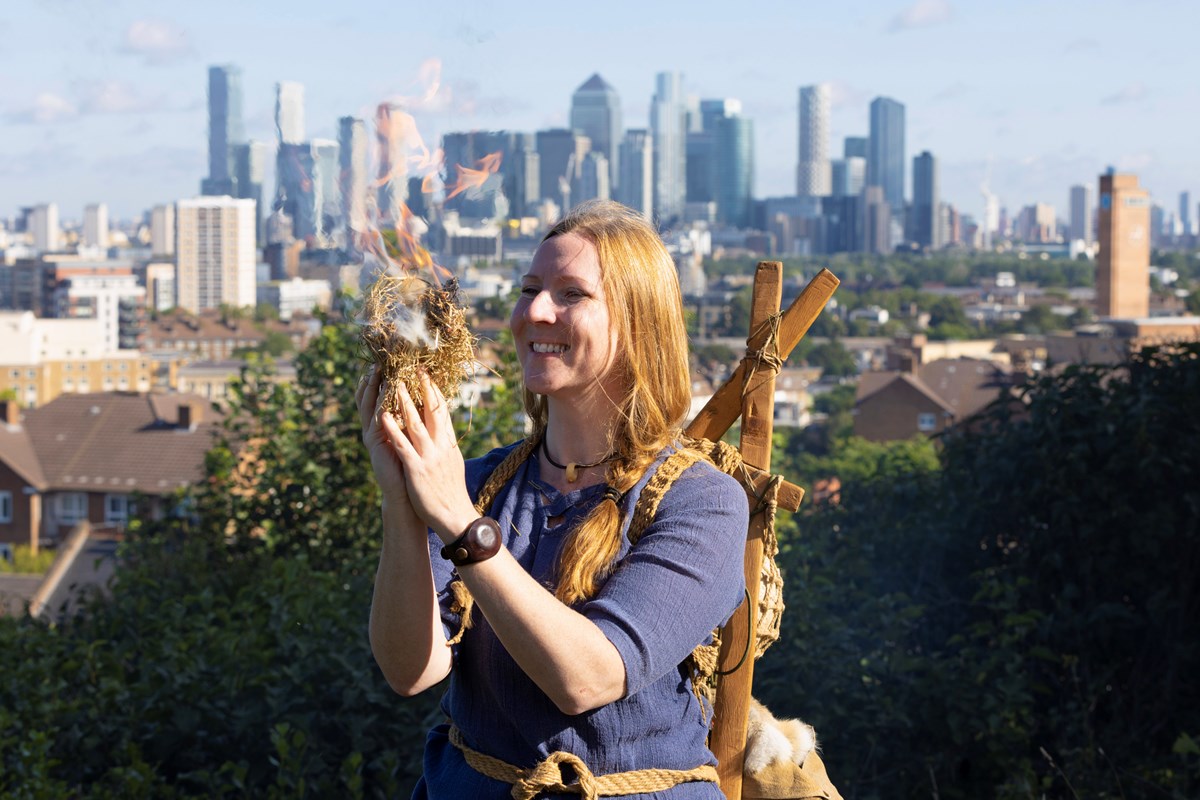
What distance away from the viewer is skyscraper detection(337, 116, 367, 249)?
2.38m

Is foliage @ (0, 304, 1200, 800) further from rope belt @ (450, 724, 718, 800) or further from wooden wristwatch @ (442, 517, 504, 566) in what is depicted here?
wooden wristwatch @ (442, 517, 504, 566)

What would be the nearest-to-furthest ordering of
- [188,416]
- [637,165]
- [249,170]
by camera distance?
[249,170], [188,416], [637,165]

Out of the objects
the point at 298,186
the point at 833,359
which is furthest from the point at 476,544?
the point at 833,359

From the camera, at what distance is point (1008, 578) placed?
4.63m

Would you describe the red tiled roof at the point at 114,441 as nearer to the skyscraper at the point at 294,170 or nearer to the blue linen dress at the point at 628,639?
the skyscraper at the point at 294,170

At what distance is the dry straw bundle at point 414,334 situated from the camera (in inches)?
75.5

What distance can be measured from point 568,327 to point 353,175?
2.32 feet

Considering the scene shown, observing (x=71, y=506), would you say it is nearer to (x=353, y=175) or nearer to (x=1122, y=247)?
(x=353, y=175)

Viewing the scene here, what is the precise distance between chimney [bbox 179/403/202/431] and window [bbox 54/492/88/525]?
12.1 ft

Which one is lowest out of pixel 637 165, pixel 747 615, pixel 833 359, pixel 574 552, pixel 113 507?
pixel 113 507

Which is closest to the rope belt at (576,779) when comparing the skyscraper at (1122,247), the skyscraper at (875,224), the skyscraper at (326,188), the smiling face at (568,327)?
the smiling face at (568,327)

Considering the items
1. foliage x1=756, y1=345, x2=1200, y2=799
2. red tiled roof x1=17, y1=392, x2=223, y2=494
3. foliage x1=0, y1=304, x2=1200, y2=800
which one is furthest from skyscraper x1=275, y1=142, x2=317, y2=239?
red tiled roof x1=17, y1=392, x2=223, y2=494

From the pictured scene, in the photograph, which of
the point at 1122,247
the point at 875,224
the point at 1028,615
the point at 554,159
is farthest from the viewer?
the point at 875,224

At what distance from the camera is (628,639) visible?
1833 millimetres
